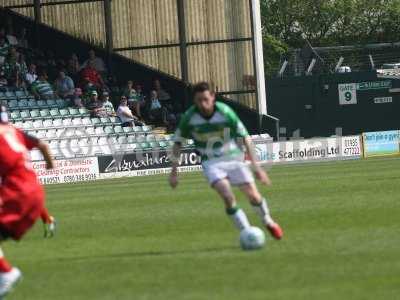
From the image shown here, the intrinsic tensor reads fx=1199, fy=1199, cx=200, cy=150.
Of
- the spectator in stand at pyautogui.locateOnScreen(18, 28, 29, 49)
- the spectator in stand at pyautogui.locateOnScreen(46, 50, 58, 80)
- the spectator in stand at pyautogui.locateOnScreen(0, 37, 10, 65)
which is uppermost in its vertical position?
the spectator in stand at pyautogui.locateOnScreen(18, 28, 29, 49)

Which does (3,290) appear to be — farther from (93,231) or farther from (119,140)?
(119,140)

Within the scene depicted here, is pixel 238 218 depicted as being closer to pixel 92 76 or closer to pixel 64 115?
pixel 64 115

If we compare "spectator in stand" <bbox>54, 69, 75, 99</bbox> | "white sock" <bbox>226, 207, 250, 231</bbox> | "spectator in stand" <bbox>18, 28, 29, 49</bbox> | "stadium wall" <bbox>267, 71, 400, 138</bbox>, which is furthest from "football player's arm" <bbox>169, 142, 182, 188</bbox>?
"stadium wall" <bbox>267, 71, 400, 138</bbox>

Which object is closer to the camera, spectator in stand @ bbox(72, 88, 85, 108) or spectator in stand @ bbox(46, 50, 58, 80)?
spectator in stand @ bbox(72, 88, 85, 108)

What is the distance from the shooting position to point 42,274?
12.4 m

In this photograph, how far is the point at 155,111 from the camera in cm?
4328

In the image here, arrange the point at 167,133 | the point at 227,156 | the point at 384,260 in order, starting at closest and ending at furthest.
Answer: the point at 384,260 < the point at 227,156 < the point at 167,133

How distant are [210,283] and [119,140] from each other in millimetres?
28682

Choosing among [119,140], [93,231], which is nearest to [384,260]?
[93,231]

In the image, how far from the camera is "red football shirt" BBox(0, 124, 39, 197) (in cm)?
1005

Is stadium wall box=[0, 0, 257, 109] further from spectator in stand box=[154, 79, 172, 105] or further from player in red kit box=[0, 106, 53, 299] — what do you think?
player in red kit box=[0, 106, 53, 299]

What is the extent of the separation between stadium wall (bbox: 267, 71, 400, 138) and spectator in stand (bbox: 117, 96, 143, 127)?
34.2ft

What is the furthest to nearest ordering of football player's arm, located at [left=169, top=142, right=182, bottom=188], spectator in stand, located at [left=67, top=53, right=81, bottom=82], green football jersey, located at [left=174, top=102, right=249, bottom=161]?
spectator in stand, located at [left=67, top=53, right=81, bottom=82] → football player's arm, located at [left=169, top=142, right=182, bottom=188] → green football jersey, located at [left=174, top=102, right=249, bottom=161]

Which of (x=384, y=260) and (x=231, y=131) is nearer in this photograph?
(x=384, y=260)
